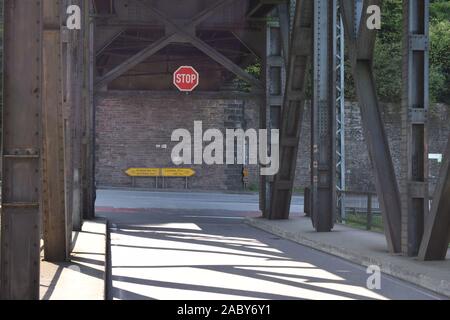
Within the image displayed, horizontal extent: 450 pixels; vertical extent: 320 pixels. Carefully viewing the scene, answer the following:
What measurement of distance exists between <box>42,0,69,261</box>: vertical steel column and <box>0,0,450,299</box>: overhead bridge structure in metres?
0.02

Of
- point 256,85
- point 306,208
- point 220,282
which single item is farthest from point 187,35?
point 220,282

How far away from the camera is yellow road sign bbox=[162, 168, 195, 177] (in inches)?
1659

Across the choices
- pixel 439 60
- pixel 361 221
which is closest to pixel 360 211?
pixel 361 221

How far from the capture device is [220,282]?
10.3m

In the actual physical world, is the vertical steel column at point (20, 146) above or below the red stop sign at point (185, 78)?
below

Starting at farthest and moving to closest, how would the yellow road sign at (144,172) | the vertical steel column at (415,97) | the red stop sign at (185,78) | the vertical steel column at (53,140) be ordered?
the yellow road sign at (144,172)
the red stop sign at (185,78)
the vertical steel column at (415,97)
the vertical steel column at (53,140)

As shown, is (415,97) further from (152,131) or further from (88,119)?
(152,131)

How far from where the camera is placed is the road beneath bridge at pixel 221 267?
9.44m

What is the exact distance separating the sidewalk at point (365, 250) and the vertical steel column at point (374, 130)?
57cm

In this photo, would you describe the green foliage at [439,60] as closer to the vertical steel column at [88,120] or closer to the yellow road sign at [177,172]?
the yellow road sign at [177,172]

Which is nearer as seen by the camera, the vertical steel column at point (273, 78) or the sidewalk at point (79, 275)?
the sidewalk at point (79, 275)

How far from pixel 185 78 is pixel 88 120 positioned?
13805 millimetres

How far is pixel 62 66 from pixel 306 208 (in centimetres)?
1331

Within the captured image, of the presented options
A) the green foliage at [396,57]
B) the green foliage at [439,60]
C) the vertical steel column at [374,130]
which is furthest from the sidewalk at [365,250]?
the green foliage at [439,60]
